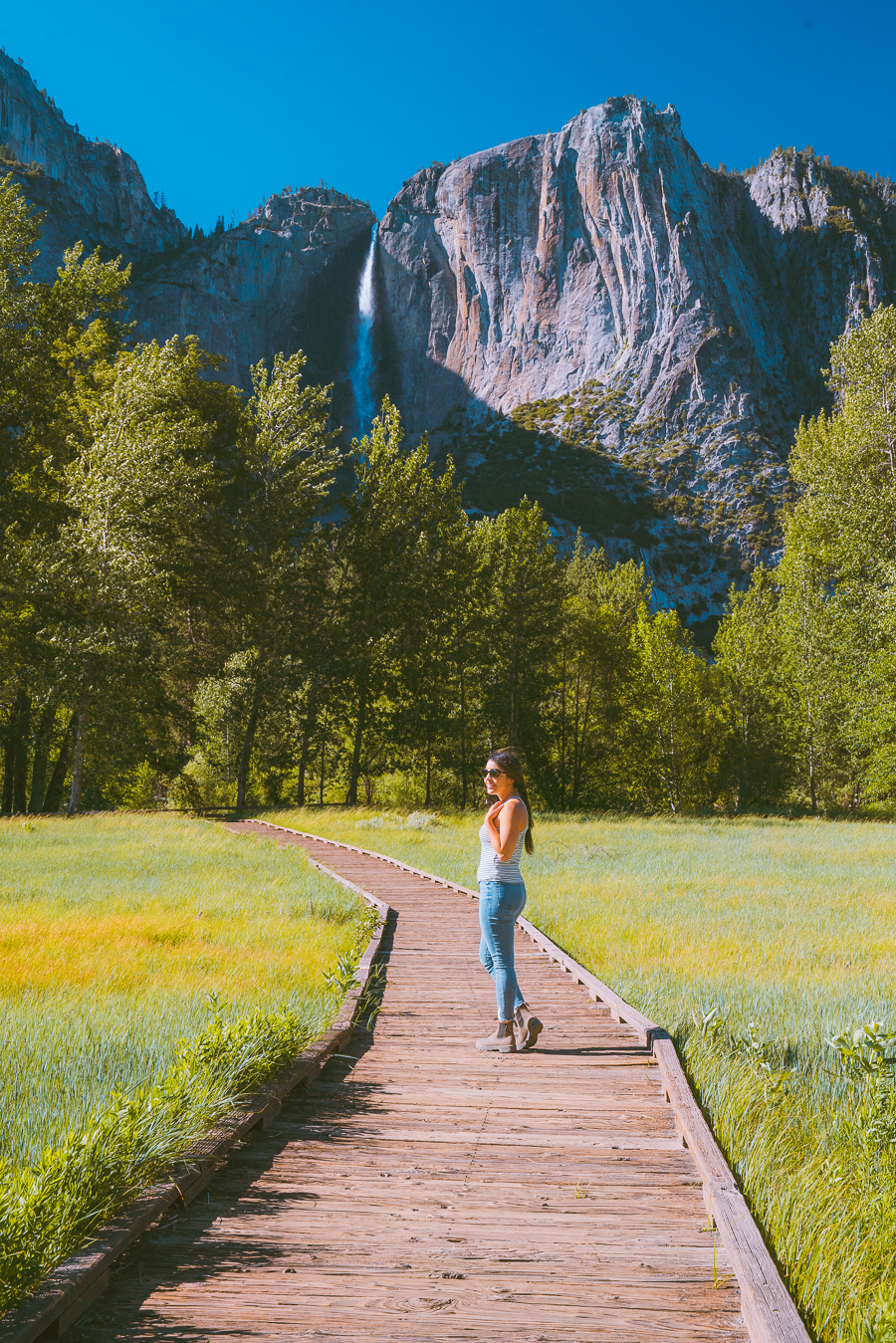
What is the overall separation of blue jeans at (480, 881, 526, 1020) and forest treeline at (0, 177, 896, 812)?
2150cm

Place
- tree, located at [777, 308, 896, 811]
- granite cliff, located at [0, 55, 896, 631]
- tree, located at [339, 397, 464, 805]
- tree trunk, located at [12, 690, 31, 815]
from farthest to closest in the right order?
1. granite cliff, located at [0, 55, 896, 631]
2. tree, located at [339, 397, 464, 805]
3. tree trunk, located at [12, 690, 31, 815]
4. tree, located at [777, 308, 896, 811]

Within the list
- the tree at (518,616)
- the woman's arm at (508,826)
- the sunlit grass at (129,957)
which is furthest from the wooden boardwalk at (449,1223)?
the tree at (518,616)

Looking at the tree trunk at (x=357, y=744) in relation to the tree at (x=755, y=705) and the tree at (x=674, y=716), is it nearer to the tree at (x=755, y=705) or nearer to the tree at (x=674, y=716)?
the tree at (x=674, y=716)

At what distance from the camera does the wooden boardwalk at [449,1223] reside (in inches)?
98.0

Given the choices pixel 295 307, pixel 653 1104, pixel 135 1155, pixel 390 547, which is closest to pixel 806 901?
pixel 653 1104

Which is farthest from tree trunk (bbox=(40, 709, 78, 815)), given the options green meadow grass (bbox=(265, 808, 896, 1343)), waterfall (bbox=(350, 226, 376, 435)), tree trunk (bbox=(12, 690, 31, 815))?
waterfall (bbox=(350, 226, 376, 435))

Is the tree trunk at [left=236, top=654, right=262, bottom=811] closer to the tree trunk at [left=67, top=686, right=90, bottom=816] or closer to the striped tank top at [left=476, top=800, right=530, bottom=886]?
the tree trunk at [left=67, top=686, right=90, bottom=816]

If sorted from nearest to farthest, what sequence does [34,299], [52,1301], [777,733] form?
1. [52,1301]
2. [34,299]
3. [777,733]

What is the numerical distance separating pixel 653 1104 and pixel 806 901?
987 cm

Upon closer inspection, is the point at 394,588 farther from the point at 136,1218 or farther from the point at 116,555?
the point at 136,1218

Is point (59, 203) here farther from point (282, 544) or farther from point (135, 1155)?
point (135, 1155)

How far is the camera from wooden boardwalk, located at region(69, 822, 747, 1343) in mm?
2490

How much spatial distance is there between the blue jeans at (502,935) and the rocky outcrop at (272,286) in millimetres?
131396

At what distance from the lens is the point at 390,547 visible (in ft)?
108
